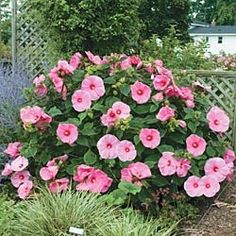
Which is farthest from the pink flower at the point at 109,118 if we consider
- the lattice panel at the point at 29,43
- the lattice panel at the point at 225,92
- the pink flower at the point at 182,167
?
the lattice panel at the point at 29,43

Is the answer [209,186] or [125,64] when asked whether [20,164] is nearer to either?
[125,64]

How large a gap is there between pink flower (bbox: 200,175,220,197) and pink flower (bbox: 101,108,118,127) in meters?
0.80

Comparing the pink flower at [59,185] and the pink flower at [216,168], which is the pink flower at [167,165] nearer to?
the pink flower at [216,168]

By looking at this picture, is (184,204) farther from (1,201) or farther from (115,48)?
(115,48)

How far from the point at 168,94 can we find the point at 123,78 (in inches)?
14.9

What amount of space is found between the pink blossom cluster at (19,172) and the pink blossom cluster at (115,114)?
2.36ft

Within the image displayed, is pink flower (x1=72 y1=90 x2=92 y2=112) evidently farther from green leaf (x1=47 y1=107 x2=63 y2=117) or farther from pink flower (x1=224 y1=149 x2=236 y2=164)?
pink flower (x1=224 y1=149 x2=236 y2=164)

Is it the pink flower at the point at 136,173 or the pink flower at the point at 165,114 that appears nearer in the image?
the pink flower at the point at 136,173

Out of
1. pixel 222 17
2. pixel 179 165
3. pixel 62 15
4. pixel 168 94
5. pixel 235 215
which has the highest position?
pixel 62 15

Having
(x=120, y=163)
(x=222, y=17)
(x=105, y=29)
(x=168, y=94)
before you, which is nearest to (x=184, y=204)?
(x=120, y=163)

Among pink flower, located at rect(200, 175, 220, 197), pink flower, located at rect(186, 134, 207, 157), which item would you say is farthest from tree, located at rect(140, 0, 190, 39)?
pink flower, located at rect(200, 175, 220, 197)

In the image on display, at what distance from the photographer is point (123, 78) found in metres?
4.29

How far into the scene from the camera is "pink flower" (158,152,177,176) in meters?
3.95

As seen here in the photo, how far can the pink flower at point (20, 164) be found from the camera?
13.8 feet
